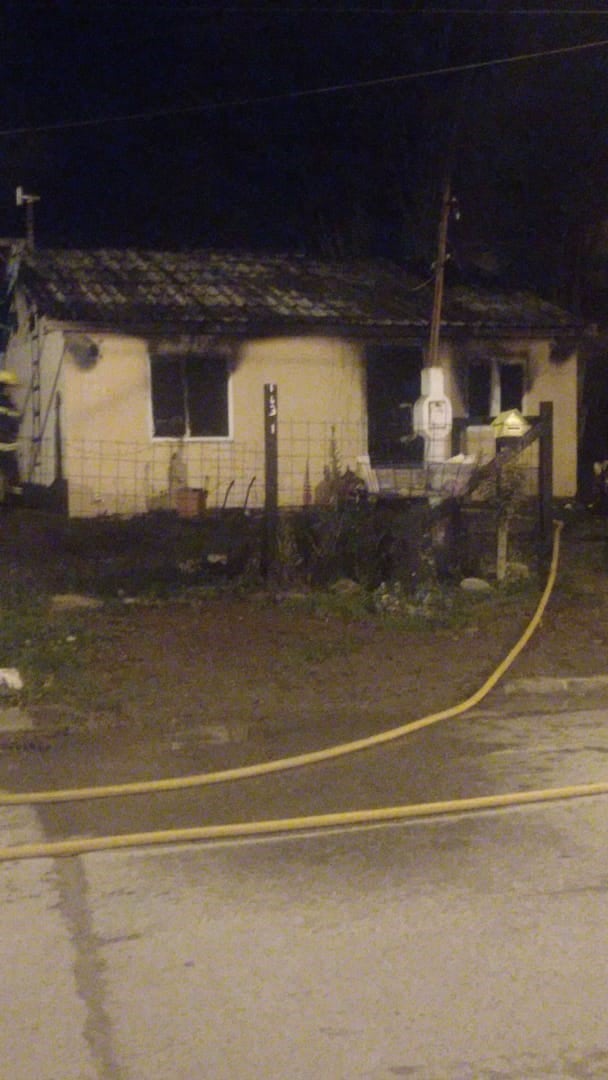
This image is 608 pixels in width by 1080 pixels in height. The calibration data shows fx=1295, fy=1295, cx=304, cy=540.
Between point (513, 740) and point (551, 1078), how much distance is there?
436 centimetres

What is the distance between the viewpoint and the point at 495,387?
20828 mm

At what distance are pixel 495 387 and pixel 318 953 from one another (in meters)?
16.8

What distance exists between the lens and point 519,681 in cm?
960

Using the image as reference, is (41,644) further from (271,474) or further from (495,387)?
(495,387)

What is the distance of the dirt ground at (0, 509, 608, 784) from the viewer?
26.5 ft

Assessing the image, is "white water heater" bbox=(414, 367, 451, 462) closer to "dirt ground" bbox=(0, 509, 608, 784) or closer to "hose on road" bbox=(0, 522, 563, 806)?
"dirt ground" bbox=(0, 509, 608, 784)

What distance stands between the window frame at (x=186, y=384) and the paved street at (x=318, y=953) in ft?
41.7

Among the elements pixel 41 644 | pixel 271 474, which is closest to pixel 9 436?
pixel 271 474

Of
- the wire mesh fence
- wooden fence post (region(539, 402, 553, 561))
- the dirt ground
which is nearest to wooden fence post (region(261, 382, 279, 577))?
the dirt ground

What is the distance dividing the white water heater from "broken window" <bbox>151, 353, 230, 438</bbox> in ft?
9.61

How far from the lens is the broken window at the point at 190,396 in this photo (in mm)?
19109

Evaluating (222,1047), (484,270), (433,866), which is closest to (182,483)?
(484,270)

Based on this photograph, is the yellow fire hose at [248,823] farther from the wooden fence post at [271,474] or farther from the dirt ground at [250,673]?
the wooden fence post at [271,474]

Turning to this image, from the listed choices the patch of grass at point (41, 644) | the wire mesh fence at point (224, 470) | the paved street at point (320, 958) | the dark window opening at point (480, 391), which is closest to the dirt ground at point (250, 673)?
the patch of grass at point (41, 644)
